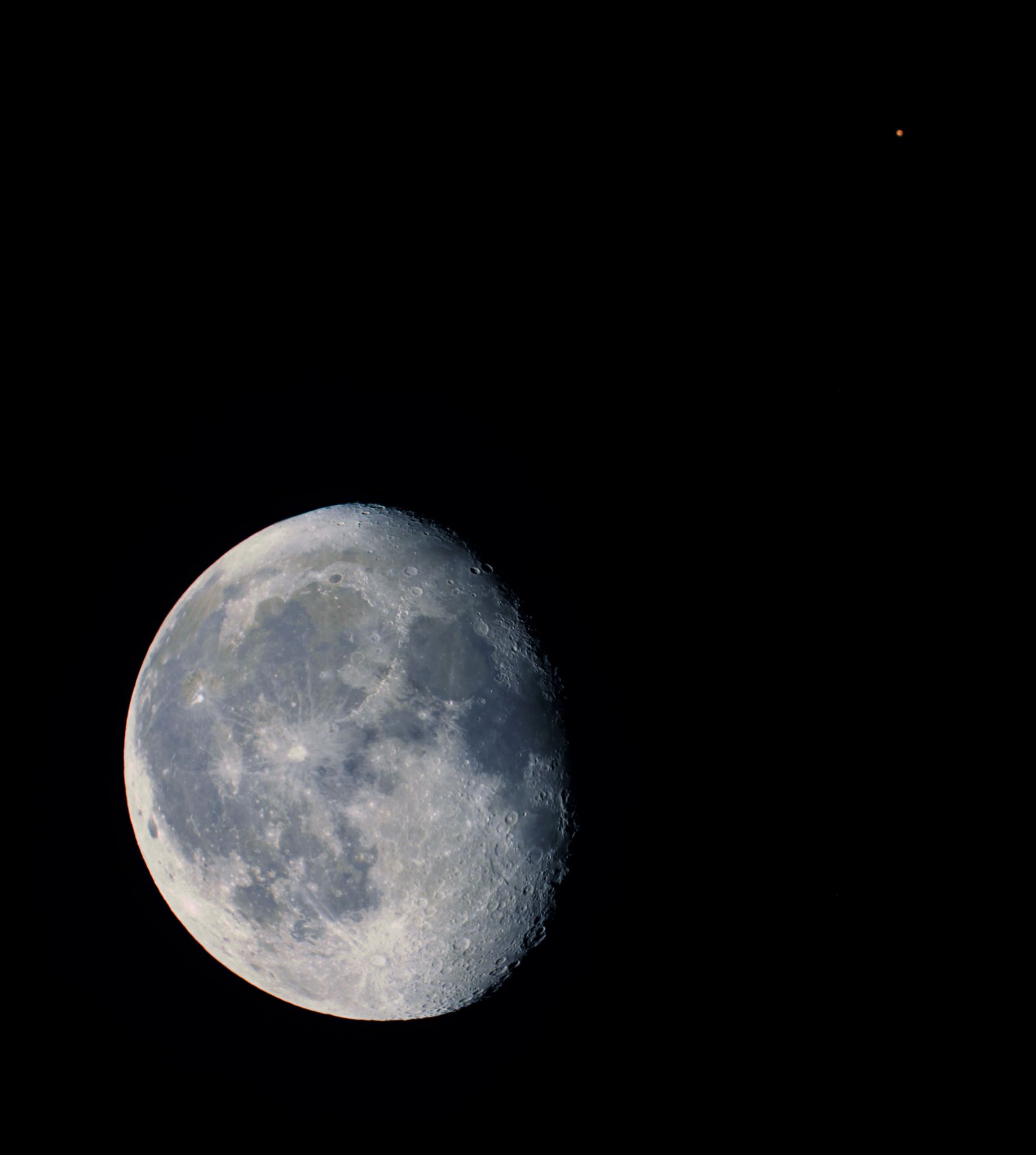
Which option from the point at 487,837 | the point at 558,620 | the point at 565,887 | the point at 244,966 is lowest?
the point at 244,966

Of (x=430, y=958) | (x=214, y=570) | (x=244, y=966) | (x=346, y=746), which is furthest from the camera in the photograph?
(x=214, y=570)

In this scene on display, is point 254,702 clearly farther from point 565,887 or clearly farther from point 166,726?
point 565,887

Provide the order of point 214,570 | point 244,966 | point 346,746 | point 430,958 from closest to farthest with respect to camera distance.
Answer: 1. point 346,746
2. point 430,958
3. point 244,966
4. point 214,570

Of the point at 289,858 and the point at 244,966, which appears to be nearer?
the point at 289,858

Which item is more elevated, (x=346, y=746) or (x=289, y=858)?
(x=346, y=746)

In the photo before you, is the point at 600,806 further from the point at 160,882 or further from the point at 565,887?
the point at 160,882

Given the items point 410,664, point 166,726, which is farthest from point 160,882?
point 410,664

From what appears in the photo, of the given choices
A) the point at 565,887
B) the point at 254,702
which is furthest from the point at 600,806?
the point at 254,702
